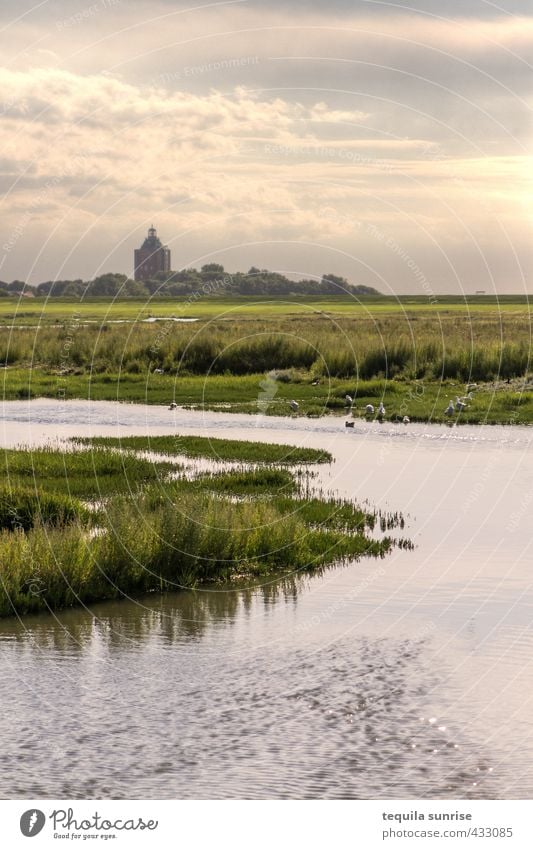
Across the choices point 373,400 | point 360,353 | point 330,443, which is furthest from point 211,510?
point 360,353

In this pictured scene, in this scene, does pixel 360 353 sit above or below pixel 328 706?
above

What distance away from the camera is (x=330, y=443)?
34.4m

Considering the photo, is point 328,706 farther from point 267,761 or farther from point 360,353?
point 360,353

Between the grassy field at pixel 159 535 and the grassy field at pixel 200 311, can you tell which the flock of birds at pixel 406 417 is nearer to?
the grassy field at pixel 159 535

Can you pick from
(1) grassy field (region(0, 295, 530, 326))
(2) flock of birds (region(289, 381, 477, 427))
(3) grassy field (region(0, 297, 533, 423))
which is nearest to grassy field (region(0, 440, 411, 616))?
(2) flock of birds (region(289, 381, 477, 427))

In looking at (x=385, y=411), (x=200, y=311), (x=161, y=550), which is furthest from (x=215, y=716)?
(x=200, y=311)

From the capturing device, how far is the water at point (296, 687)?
11266mm

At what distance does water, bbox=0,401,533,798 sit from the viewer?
1127cm

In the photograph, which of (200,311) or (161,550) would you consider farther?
Answer: (200,311)

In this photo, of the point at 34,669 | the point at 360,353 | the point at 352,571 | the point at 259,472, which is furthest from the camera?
the point at 360,353

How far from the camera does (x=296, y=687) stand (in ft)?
44.3

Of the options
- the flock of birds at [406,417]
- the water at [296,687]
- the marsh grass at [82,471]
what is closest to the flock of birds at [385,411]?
the flock of birds at [406,417]

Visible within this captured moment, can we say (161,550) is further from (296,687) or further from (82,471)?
(82,471)

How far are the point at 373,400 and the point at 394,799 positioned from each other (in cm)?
3435
